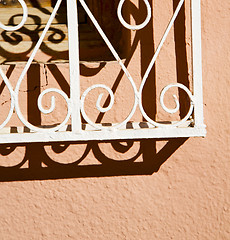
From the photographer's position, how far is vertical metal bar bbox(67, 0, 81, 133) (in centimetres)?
133

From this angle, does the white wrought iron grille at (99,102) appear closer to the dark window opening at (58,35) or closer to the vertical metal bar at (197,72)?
the vertical metal bar at (197,72)

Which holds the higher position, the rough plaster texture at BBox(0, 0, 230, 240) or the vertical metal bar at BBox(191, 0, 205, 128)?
the vertical metal bar at BBox(191, 0, 205, 128)

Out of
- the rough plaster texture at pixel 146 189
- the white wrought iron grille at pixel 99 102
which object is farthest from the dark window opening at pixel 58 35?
the rough plaster texture at pixel 146 189

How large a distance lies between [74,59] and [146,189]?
61 centimetres

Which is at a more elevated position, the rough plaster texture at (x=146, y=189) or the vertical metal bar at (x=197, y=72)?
the vertical metal bar at (x=197, y=72)

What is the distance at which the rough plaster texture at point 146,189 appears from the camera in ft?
4.95

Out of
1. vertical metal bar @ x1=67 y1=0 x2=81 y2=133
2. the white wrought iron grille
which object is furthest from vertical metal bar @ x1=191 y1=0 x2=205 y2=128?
vertical metal bar @ x1=67 y1=0 x2=81 y2=133

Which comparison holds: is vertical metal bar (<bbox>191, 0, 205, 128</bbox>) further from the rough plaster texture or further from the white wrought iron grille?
the rough plaster texture

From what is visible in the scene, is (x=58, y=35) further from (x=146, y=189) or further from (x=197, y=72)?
(x=146, y=189)

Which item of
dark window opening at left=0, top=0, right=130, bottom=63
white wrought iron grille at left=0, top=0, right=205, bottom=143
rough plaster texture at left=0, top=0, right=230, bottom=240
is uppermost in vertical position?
dark window opening at left=0, top=0, right=130, bottom=63

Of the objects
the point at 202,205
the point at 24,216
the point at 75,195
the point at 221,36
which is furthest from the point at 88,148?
the point at 221,36

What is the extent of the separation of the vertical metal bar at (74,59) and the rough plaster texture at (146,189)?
8.2 inches

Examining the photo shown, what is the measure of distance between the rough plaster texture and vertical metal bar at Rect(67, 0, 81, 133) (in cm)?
21

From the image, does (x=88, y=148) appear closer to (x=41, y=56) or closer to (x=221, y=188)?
(x=41, y=56)
